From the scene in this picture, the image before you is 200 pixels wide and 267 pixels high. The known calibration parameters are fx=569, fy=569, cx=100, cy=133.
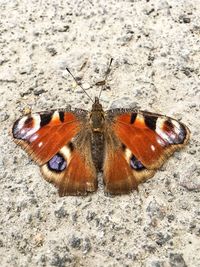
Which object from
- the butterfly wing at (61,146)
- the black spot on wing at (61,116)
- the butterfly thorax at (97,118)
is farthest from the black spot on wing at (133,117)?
the black spot on wing at (61,116)

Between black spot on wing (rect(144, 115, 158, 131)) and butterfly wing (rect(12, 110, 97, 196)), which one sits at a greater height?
black spot on wing (rect(144, 115, 158, 131))

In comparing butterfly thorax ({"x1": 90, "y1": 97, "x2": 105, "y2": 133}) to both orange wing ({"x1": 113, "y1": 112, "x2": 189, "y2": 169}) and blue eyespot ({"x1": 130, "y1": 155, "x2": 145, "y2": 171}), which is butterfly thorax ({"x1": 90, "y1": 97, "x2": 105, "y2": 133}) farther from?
blue eyespot ({"x1": 130, "y1": 155, "x2": 145, "y2": 171})

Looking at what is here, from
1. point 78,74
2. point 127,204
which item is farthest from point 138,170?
point 78,74

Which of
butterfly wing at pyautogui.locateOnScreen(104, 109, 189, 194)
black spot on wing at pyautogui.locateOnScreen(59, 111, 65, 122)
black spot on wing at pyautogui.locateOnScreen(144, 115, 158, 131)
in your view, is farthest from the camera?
black spot on wing at pyautogui.locateOnScreen(59, 111, 65, 122)

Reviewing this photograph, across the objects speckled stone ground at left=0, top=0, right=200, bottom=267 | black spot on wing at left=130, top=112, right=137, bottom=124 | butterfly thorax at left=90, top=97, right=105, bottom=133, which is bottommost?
speckled stone ground at left=0, top=0, right=200, bottom=267

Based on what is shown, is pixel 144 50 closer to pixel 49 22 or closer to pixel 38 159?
pixel 49 22

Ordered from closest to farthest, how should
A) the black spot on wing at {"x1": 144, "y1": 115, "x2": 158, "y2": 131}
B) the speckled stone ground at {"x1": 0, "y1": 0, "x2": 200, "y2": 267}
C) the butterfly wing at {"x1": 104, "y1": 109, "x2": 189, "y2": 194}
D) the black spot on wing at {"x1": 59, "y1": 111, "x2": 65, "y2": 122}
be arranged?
the speckled stone ground at {"x1": 0, "y1": 0, "x2": 200, "y2": 267}, the butterfly wing at {"x1": 104, "y1": 109, "x2": 189, "y2": 194}, the black spot on wing at {"x1": 144, "y1": 115, "x2": 158, "y2": 131}, the black spot on wing at {"x1": 59, "y1": 111, "x2": 65, "y2": 122}

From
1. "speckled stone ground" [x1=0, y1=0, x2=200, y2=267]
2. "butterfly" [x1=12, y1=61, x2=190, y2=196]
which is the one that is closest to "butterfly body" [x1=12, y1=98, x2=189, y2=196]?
"butterfly" [x1=12, y1=61, x2=190, y2=196]

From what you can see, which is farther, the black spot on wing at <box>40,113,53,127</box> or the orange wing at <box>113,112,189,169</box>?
the black spot on wing at <box>40,113,53,127</box>
